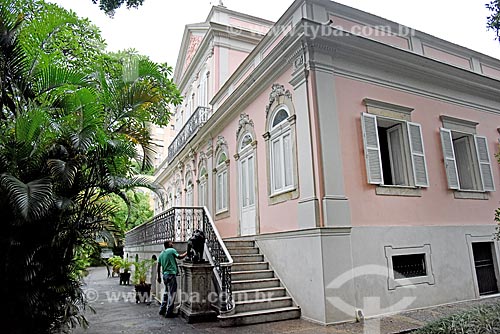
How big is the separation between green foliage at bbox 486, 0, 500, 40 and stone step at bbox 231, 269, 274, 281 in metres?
6.43

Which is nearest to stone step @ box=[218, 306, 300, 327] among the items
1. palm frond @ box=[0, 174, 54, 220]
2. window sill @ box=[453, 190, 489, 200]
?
palm frond @ box=[0, 174, 54, 220]

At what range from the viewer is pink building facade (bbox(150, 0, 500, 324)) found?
6.96m

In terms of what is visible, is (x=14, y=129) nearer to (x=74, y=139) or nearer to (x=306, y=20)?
(x=74, y=139)

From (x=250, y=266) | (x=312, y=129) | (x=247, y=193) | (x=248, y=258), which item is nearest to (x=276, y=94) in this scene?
(x=312, y=129)

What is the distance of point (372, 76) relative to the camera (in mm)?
8234

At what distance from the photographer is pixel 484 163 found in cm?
952

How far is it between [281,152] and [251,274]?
2.86 metres

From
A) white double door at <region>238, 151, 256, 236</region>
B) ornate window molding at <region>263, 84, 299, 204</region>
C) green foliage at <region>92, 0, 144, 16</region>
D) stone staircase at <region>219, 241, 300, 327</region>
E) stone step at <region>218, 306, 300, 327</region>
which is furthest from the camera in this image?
white double door at <region>238, 151, 256, 236</region>

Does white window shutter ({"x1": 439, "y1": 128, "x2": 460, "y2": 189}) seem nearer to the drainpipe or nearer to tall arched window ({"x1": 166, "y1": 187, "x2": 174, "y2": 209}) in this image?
the drainpipe

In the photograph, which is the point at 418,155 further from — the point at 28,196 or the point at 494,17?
the point at 28,196

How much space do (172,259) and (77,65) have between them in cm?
560

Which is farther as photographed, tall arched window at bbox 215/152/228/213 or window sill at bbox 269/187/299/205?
tall arched window at bbox 215/152/228/213

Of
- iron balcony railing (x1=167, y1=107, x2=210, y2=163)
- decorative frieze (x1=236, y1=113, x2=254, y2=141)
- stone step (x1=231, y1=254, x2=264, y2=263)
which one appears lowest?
stone step (x1=231, y1=254, x2=264, y2=263)

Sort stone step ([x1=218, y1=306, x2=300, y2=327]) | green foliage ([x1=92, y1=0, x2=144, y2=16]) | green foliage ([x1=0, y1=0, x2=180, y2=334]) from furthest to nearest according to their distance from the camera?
stone step ([x1=218, y1=306, x2=300, y2=327])
green foliage ([x1=92, y1=0, x2=144, y2=16])
green foliage ([x1=0, y1=0, x2=180, y2=334])
